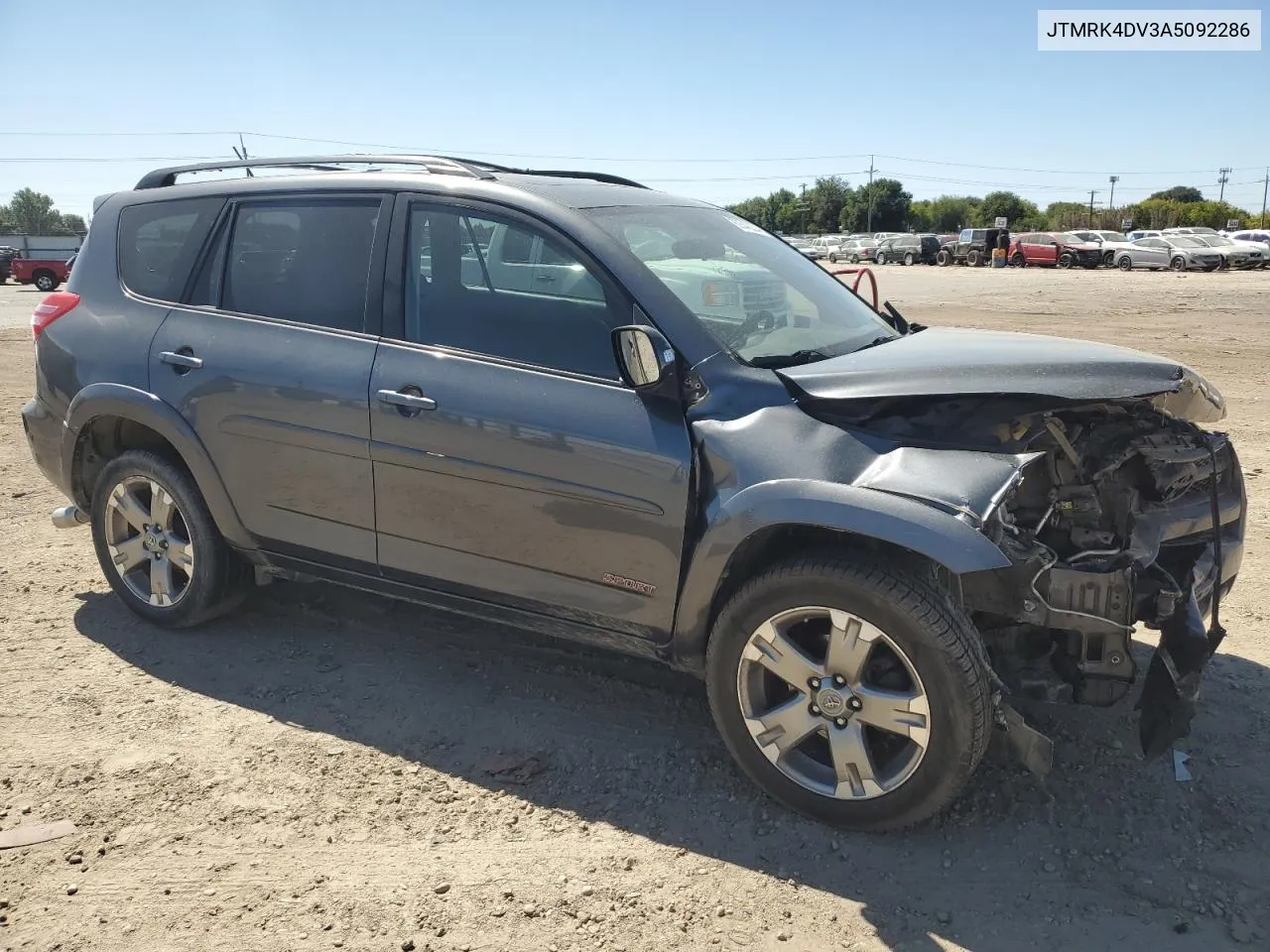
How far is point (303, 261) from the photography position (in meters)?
3.93

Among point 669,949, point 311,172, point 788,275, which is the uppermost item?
point 311,172

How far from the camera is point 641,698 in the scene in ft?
12.6

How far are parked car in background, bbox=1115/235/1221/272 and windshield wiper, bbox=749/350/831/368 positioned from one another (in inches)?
1478

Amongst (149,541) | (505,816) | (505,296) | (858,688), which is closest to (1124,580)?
(858,688)

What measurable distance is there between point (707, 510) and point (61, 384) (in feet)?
10.2

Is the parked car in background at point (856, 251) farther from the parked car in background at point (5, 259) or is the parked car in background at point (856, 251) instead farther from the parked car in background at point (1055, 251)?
the parked car in background at point (5, 259)

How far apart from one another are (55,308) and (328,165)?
1471mm

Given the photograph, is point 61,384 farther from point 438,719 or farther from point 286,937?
point 286,937

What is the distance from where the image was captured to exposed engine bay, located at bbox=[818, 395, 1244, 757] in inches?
113

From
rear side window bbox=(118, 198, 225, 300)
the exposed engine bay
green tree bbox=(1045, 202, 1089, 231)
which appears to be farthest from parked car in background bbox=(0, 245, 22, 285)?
green tree bbox=(1045, 202, 1089, 231)

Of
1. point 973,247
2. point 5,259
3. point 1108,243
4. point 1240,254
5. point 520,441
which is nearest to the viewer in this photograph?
point 520,441

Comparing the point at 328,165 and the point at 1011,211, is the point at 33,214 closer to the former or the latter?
the point at 1011,211

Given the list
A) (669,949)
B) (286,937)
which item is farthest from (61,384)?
(669,949)

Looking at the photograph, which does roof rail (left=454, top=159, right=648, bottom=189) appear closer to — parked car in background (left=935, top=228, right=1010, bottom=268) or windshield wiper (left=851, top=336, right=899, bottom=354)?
windshield wiper (left=851, top=336, right=899, bottom=354)
